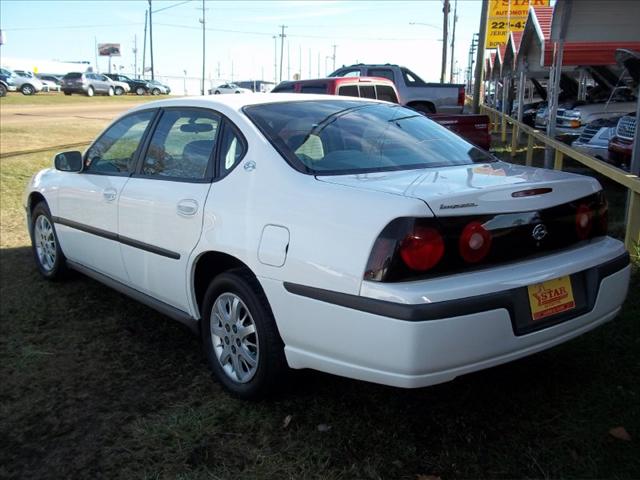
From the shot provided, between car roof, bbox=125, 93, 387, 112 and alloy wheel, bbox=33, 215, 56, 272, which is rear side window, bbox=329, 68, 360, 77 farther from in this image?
car roof, bbox=125, 93, 387, 112

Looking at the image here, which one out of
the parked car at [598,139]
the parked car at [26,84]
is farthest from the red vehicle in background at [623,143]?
the parked car at [26,84]

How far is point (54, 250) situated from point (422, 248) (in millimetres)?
3640

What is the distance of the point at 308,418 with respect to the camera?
300 cm

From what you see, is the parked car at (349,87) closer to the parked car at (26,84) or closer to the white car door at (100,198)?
the white car door at (100,198)

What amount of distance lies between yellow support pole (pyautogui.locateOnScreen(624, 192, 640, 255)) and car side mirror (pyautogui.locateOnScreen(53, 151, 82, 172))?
13.6 feet

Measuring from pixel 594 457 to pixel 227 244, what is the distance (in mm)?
1881

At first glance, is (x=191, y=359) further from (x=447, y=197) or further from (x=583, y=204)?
(x=583, y=204)

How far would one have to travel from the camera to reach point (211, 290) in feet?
10.7

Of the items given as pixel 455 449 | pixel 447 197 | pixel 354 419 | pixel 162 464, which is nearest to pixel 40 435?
pixel 162 464

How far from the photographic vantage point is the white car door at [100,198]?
404 cm

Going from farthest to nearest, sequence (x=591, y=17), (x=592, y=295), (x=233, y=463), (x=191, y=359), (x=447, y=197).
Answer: (x=591, y=17)
(x=191, y=359)
(x=592, y=295)
(x=233, y=463)
(x=447, y=197)

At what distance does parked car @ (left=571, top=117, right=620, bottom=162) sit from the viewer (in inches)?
366

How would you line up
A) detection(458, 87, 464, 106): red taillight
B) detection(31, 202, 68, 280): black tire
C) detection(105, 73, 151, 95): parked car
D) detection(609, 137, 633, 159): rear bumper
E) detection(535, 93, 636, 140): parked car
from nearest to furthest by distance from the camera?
detection(31, 202, 68, 280): black tire
detection(609, 137, 633, 159): rear bumper
detection(535, 93, 636, 140): parked car
detection(458, 87, 464, 106): red taillight
detection(105, 73, 151, 95): parked car

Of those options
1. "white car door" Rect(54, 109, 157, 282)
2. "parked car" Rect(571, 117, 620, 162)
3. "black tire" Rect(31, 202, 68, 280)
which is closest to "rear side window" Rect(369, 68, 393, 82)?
"parked car" Rect(571, 117, 620, 162)
